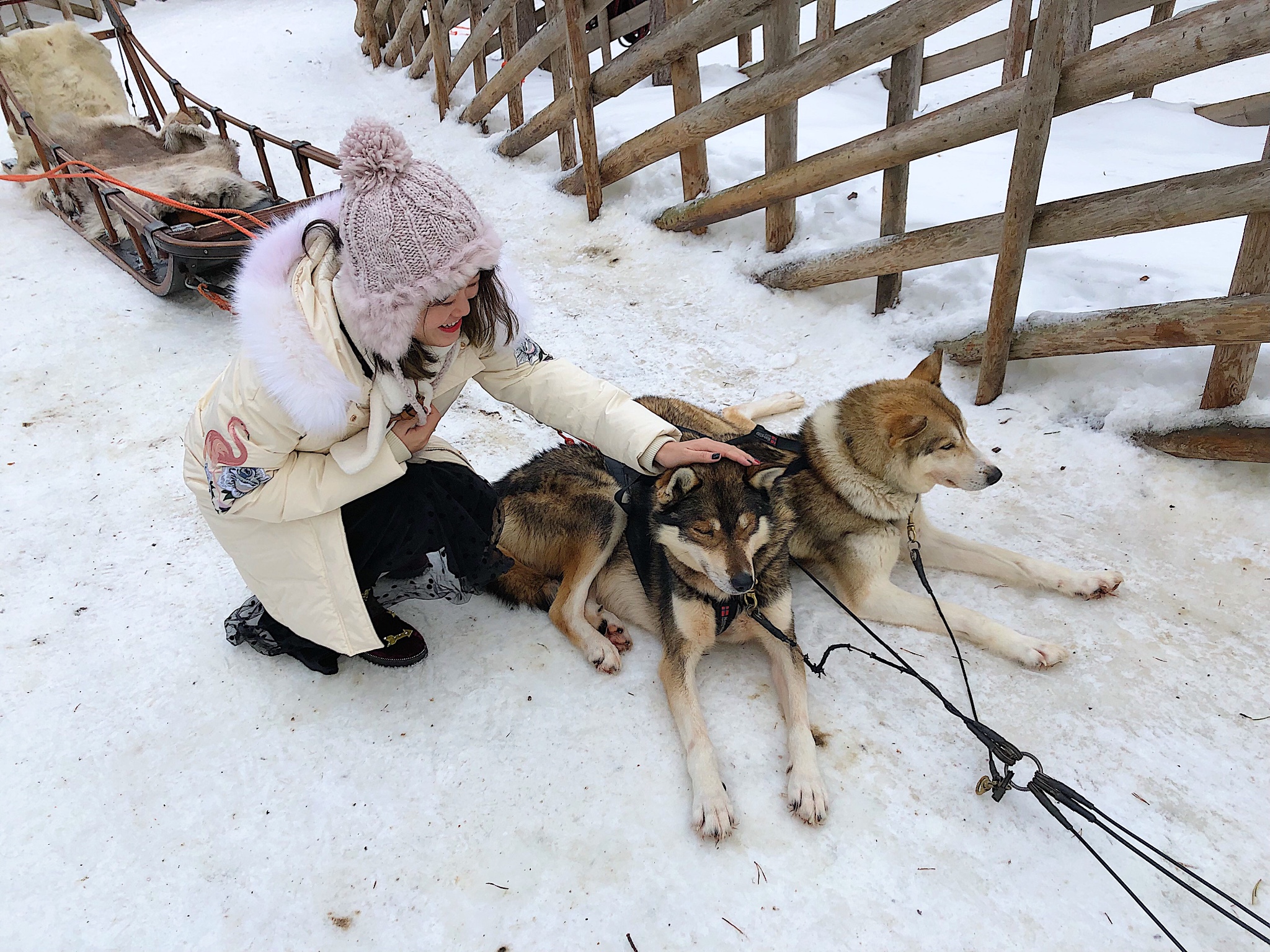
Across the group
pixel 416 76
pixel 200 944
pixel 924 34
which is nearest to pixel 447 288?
pixel 200 944

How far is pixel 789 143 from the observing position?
4695mm

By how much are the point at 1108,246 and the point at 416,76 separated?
293 inches

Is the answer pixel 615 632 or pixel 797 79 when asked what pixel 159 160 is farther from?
pixel 615 632

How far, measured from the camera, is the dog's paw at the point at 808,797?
209 cm

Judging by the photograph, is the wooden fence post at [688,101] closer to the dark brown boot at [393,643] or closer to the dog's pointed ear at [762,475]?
the dog's pointed ear at [762,475]

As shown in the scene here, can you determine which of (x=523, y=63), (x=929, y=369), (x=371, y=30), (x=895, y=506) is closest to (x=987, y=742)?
(x=895, y=506)

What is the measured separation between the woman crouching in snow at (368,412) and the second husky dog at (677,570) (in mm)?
186

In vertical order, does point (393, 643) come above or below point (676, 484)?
below

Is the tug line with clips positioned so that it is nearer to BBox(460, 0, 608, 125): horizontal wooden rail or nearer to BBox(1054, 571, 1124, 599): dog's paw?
BBox(1054, 571, 1124, 599): dog's paw

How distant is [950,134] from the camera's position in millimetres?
3654

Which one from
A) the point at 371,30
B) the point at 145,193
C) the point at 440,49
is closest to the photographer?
the point at 145,193

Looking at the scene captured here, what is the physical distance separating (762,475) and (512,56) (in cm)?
591

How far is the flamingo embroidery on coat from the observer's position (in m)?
2.03

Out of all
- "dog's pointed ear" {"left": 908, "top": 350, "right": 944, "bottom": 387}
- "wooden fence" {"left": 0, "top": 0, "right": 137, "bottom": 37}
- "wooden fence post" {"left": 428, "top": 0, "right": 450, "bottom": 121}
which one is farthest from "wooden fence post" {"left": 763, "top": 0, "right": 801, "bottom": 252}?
"wooden fence" {"left": 0, "top": 0, "right": 137, "bottom": 37}
